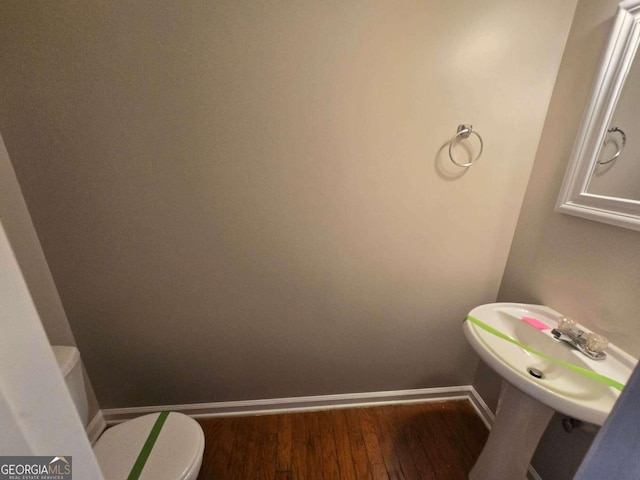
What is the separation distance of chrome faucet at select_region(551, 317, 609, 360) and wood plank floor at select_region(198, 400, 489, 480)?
2.64 ft

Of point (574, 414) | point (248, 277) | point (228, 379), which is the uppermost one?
point (248, 277)

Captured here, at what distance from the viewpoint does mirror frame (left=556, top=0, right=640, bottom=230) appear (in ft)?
2.72

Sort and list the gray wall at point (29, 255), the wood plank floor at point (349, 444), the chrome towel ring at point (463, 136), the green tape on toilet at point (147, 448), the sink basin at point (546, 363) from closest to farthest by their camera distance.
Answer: the sink basin at point (546, 363) < the green tape on toilet at point (147, 448) < the gray wall at point (29, 255) < the chrome towel ring at point (463, 136) < the wood plank floor at point (349, 444)

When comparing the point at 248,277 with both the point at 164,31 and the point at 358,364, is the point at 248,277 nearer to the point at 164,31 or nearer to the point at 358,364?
the point at 358,364

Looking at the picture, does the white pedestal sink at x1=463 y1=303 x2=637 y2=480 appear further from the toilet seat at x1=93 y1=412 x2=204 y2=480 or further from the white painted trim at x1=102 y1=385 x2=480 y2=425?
the toilet seat at x1=93 y1=412 x2=204 y2=480

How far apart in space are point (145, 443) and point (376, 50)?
167 centimetres

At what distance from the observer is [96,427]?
1.27 m

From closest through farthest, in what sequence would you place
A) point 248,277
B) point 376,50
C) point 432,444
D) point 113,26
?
point 113,26, point 376,50, point 248,277, point 432,444

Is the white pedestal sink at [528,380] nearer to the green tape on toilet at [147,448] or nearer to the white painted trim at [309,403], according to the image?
the white painted trim at [309,403]

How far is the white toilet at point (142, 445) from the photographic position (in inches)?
32.1

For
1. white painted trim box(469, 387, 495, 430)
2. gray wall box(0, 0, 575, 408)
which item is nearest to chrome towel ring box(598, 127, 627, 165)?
gray wall box(0, 0, 575, 408)

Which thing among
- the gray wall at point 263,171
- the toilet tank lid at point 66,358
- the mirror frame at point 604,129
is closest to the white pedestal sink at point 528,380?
the gray wall at point 263,171

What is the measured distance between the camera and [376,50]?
958 mm

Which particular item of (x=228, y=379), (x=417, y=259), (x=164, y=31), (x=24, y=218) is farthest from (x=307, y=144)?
(x=228, y=379)
